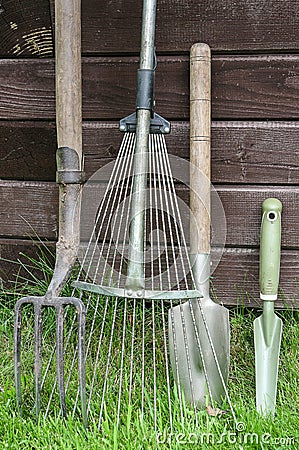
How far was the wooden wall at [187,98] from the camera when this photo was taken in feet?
6.02

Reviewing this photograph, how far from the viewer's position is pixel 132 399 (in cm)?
166

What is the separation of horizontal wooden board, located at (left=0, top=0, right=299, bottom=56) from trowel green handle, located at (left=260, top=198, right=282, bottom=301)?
484 millimetres

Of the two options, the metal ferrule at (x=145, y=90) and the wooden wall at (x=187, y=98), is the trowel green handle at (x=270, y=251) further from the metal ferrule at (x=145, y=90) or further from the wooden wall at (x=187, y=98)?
the metal ferrule at (x=145, y=90)

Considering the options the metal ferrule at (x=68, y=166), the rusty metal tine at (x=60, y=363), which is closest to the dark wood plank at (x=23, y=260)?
the metal ferrule at (x=68, y=166)

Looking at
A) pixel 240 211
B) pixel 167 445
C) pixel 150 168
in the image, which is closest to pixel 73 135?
pixel 150 168

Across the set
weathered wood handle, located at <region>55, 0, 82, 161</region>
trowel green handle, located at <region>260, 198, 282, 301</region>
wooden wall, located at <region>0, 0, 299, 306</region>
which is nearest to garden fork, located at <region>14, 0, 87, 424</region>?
weathered wood handle, located at <region>55, 0, 82, 161</region>

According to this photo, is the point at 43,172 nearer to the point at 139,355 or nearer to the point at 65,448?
the point at 139,355

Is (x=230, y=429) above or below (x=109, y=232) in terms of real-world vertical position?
below

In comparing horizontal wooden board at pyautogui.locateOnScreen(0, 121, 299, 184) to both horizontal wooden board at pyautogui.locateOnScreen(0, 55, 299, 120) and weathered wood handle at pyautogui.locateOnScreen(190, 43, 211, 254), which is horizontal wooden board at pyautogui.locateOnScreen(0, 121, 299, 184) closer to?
horizontal wooden board at pyautogui.locateOnScreen(0, 55, 299, 120)

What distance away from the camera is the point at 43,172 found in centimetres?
199

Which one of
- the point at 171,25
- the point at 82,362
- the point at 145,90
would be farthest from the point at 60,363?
the point at 171,25

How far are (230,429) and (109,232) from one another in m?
0.73

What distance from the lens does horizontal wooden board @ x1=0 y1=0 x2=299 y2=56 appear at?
1818mm

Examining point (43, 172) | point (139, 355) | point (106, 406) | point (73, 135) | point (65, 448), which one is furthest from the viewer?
point (43, 172)
